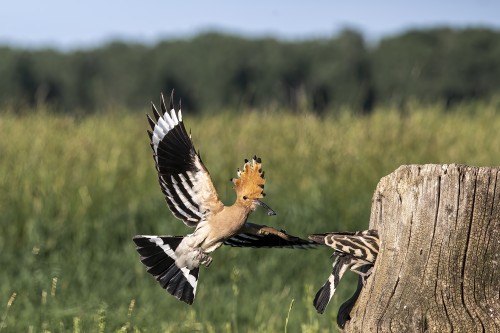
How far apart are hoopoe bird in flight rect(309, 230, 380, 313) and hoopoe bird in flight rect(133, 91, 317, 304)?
104 mm

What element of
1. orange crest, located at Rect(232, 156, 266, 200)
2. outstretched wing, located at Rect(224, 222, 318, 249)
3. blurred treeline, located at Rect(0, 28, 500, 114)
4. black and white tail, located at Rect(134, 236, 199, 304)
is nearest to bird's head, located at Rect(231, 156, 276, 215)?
orange crest, located at Rect(232, 156, 266, 200)

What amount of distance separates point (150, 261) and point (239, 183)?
0.73 metres

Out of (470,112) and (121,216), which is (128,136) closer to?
(121,216)

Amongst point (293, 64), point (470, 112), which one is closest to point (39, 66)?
Result: point (293, 64)

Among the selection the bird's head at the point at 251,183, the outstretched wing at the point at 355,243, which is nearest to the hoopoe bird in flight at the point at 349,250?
the outstretched wing at the point at 355,243

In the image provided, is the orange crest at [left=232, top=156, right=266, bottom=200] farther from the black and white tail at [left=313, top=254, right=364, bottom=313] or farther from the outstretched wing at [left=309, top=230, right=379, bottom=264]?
the black and white tail at [left=313, top=254, right=364, bottom=313]

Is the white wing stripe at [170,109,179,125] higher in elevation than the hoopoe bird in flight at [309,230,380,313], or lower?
higher

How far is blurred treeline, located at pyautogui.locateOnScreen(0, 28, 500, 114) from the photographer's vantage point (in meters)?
30.2

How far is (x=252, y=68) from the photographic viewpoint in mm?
31812

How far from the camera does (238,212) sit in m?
3.59

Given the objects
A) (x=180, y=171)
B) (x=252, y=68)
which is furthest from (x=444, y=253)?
(x=252, y=68)

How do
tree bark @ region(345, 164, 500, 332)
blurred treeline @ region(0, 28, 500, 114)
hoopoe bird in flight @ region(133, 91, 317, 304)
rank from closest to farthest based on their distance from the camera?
tree bark @ region(345, 164, 500, 332) → hoopoe bird in flight @ region(133, 91, 317, 304) → blurred treeline @ region(0, 28, 500, 114)

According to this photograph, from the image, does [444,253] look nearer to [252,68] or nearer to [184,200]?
[184,200]

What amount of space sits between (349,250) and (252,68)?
2816 cm
